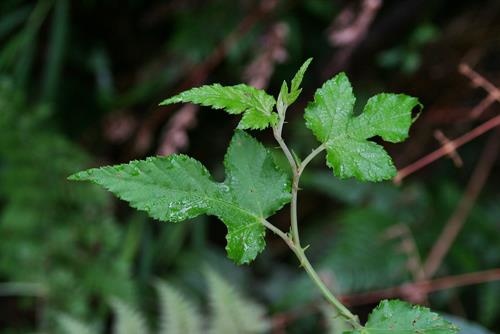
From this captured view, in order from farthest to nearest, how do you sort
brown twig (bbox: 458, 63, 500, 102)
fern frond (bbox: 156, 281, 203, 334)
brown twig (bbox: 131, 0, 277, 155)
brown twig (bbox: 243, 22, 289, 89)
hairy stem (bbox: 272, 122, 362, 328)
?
brown twig (bbox: 131, 0, 277, 155)
brown twig (bbox: 243, 22, 289, 89)
fern frond (bbox: 156, 281, 203, 334)
brown twig (bbox: 458, 63, 500, 102)
hairy stem (bbox: 272, 122, 362, 328)

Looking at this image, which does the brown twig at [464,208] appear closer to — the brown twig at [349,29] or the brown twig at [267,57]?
the brown twig at [349,29]

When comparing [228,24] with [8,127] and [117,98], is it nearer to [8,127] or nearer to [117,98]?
[117,98]

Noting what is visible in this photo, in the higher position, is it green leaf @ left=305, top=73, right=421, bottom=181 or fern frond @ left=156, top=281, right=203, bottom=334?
green leaf @ left=305, top=73, right=421, bottom=181

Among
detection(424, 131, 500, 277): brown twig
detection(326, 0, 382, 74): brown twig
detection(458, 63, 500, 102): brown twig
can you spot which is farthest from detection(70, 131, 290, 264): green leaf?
detection(424, 131, 500, 277): brown twig

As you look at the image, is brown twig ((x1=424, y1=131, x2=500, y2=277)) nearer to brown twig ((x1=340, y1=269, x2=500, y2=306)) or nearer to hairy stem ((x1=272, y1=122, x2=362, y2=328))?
brown twig ((x1=340, y1=269, x2=500, y2=306))

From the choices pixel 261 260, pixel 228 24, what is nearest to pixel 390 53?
pixel 228 24

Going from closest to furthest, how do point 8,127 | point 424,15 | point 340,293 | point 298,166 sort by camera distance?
point 298,166, point 340,293, point 8,127, point 424,15

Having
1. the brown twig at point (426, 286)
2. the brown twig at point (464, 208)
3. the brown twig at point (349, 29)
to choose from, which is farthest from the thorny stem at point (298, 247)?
the brown twig at point (464, 208)
